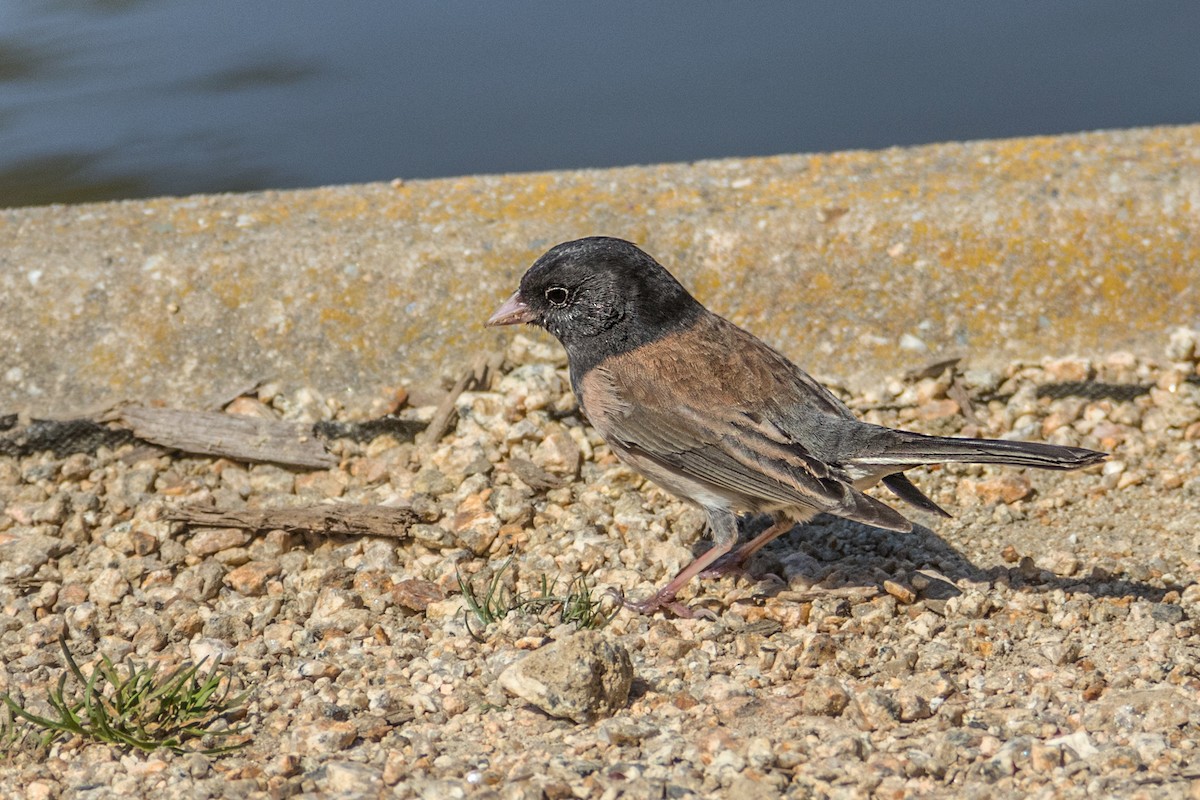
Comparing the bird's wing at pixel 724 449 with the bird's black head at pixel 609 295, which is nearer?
the bird's wing at pixel 724 449

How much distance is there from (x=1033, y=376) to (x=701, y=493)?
147 centimetres

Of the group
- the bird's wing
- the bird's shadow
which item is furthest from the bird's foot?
the bird's wing

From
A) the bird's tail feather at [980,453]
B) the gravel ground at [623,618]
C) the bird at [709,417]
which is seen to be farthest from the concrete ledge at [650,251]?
the bird's tail feather at [980,453]

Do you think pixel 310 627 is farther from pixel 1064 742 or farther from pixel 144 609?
pixel 1064 742

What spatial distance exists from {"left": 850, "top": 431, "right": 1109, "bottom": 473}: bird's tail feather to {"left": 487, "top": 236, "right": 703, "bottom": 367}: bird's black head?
0.77 m

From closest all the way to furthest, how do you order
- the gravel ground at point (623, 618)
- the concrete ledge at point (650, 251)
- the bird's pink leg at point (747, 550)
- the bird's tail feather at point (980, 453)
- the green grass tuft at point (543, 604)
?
the gravel ground at point (623, 618) < the bird's tail feather at point (980, 453) < the green grass tuft at point (543, 604) < the bird's pink leg at point (747, 550) < the concrete ledge at point (650, 251)

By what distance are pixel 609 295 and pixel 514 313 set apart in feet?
1.16

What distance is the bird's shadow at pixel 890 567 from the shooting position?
3389 mm

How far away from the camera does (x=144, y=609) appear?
11.2 feet

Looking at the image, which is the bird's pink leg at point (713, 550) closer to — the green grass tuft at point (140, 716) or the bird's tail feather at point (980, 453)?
the bird's tail feather at point (980, 453)

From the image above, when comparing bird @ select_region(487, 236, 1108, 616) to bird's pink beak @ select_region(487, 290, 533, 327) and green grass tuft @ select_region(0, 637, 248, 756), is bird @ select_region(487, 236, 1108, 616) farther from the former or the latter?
green grass tuft @ select_region(0, 637, 248, 756)

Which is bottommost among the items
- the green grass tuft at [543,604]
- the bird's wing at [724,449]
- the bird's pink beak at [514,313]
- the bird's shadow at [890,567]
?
the bird's shadow at [890,567]

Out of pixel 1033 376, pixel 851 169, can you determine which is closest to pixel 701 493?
pixel 1033 376

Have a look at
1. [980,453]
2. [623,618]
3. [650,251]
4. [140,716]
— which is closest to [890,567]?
[980,453]
